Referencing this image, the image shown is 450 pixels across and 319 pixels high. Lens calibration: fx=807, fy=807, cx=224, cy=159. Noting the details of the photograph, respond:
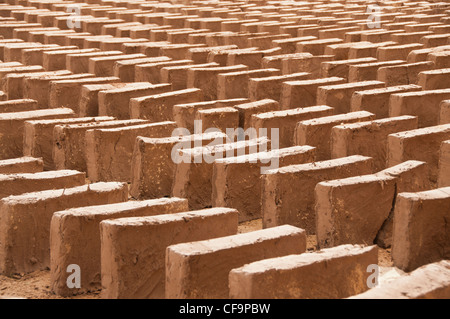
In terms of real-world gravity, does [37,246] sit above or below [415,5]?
below

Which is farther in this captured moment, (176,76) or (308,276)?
(176,76)

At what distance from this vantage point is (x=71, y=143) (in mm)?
4148

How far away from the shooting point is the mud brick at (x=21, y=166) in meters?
3.68

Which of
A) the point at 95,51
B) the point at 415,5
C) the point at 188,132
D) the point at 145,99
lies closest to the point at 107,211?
the point at 188,132

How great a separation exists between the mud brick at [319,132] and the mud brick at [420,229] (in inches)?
44.2

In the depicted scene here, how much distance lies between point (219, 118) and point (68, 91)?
1257 mm

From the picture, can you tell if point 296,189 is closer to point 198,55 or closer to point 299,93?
point 299,93

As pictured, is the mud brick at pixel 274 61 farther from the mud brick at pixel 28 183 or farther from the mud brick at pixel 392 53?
the mud brick at pixel 28 183

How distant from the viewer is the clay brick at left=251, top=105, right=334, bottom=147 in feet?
13.8

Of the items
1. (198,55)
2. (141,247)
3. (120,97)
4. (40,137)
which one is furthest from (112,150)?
(198,55)

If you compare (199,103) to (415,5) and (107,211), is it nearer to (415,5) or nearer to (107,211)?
(107,211)

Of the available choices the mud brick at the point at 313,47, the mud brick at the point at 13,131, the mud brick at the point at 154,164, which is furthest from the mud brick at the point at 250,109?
the mud brick at the point at 313,47
